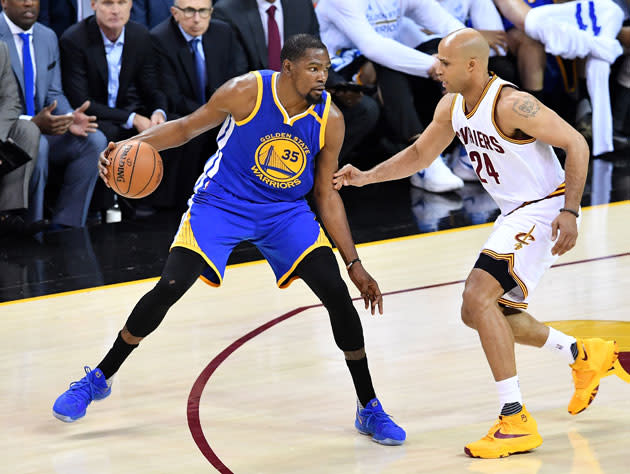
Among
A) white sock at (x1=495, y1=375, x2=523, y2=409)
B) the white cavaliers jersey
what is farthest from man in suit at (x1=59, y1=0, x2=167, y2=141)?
white sock at (x1=495, y1=375, x2=523, y2=409)

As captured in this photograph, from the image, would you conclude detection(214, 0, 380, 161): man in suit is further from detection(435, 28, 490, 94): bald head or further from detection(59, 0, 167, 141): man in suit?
detection(435, 28, 490, 94): bald head

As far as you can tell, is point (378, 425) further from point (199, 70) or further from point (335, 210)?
point (199, 70)

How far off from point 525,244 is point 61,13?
517 cm

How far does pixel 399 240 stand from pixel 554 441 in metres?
2.91

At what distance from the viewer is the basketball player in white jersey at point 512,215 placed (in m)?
3.65

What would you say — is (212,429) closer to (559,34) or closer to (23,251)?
(23,251)

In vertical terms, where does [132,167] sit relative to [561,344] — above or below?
above

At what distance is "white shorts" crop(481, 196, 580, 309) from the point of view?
381cm

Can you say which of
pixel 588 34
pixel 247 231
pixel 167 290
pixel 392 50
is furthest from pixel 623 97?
pixel 167 290

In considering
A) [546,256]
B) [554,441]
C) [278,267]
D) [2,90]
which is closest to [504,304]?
[546,256]

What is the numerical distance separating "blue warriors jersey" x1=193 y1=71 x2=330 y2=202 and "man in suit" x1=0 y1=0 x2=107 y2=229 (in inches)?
118

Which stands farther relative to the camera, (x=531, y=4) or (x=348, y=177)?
(x=531, y=4)

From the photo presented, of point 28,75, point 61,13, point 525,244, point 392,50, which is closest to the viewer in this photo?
point 525,244

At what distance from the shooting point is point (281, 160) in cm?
407
